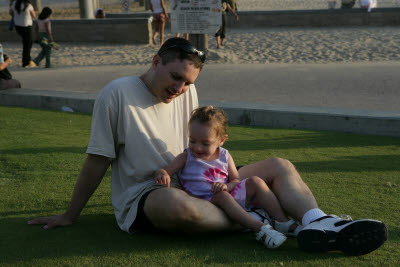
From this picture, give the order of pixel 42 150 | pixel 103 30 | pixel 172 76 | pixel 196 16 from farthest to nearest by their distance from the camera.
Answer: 1. pixel 103 30
2. pixel 196 16
3. pixel 42 150
4. pixel 172 76

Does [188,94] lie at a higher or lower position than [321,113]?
higher

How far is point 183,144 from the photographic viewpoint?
143 inches

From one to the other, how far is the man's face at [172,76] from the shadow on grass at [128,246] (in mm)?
852

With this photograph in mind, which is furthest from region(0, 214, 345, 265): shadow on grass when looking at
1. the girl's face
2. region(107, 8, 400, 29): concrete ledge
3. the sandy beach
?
region(107, 8, 400, 29): concrete ledge

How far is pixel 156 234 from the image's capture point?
11.1ft

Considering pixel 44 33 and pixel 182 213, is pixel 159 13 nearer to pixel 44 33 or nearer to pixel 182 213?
pixel 44 33

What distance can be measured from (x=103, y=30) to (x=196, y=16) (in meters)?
6.16

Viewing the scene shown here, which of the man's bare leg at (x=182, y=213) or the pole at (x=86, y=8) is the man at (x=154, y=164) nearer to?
the man's bare leg at (x=182, y=213)

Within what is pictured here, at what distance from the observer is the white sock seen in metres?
3.13

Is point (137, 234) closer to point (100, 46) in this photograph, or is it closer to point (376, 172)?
point (376, 172)

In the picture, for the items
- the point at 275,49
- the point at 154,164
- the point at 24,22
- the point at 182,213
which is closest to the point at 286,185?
the point at 182,213

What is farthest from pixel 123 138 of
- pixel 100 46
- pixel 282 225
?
pixel 100 46

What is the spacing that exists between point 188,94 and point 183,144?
321 mm

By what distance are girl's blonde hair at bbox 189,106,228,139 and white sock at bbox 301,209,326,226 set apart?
0.68 m
